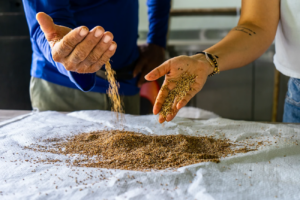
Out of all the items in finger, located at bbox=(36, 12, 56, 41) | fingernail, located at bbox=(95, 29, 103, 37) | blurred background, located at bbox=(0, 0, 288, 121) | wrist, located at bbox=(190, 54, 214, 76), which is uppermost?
finger, located at bbox=(36, 12, 56, 41)

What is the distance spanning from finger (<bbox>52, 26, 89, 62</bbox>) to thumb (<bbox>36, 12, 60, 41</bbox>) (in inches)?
2.5

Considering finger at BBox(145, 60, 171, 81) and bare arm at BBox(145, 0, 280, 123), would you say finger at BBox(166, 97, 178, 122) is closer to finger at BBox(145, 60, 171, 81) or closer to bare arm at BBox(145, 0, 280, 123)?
bare arm at BBox(145, 0, 280, 123)

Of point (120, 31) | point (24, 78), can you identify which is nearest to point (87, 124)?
point (120, 31)

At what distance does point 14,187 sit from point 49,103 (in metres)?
0.87

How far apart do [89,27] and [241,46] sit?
0.79 metres

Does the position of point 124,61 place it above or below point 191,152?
above

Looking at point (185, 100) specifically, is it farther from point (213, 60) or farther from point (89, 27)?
point (89, 27)

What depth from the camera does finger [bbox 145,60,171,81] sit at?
44.5 inches

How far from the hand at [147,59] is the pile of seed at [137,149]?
1.84 ft

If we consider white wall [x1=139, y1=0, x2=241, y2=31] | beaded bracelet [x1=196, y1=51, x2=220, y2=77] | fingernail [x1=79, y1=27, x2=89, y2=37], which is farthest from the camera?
white wall [x1=139, y1=0, x2=241, y2=31]

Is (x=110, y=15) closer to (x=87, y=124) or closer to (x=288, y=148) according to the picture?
(x=87, y=124)

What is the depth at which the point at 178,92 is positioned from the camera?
4.10 ft

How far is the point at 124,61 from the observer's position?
5.55 ft

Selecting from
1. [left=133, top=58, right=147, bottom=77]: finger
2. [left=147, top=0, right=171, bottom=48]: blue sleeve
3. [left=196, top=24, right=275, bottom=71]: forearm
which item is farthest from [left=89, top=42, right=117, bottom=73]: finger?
[left=147, top=0, right=171, bottom=48]: blue sleeve
